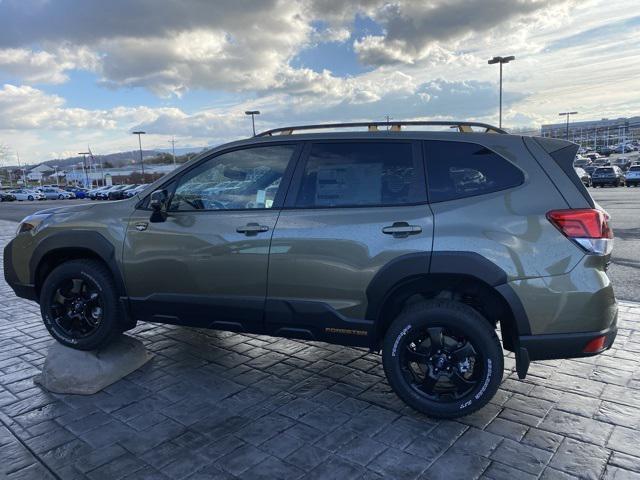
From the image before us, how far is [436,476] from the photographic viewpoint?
267cm

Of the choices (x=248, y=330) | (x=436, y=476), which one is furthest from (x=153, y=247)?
(x=436, y=476)

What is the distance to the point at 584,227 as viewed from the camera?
2945 mm

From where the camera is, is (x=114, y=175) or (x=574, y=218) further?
(x=114, y=175)

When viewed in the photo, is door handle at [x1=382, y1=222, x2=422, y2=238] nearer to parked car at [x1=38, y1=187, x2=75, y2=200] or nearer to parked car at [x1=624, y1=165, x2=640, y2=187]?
parked car at [x1=624, y1=165, x2=640, y2=187]

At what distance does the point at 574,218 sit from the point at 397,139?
1.23 m

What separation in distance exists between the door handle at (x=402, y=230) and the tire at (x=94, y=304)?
2313 millimetres

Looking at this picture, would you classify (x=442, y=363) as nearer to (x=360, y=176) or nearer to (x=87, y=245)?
(x=360, y=176)

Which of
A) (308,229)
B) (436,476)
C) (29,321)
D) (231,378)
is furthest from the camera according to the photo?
(29,321)

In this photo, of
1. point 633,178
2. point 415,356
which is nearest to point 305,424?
point 415,356

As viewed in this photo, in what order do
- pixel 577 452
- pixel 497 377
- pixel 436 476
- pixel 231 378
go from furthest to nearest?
pixel 231 378, pixel 497 377, pixel 577 452, pixel 436 476

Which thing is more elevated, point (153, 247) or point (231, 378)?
point (153, 247)

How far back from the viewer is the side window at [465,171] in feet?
10.4

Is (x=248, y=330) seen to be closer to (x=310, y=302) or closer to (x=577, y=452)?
(x=310, y=302)

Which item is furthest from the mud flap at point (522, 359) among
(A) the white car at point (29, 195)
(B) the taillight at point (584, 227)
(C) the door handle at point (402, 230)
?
(A) the white car at point (29, 195)
